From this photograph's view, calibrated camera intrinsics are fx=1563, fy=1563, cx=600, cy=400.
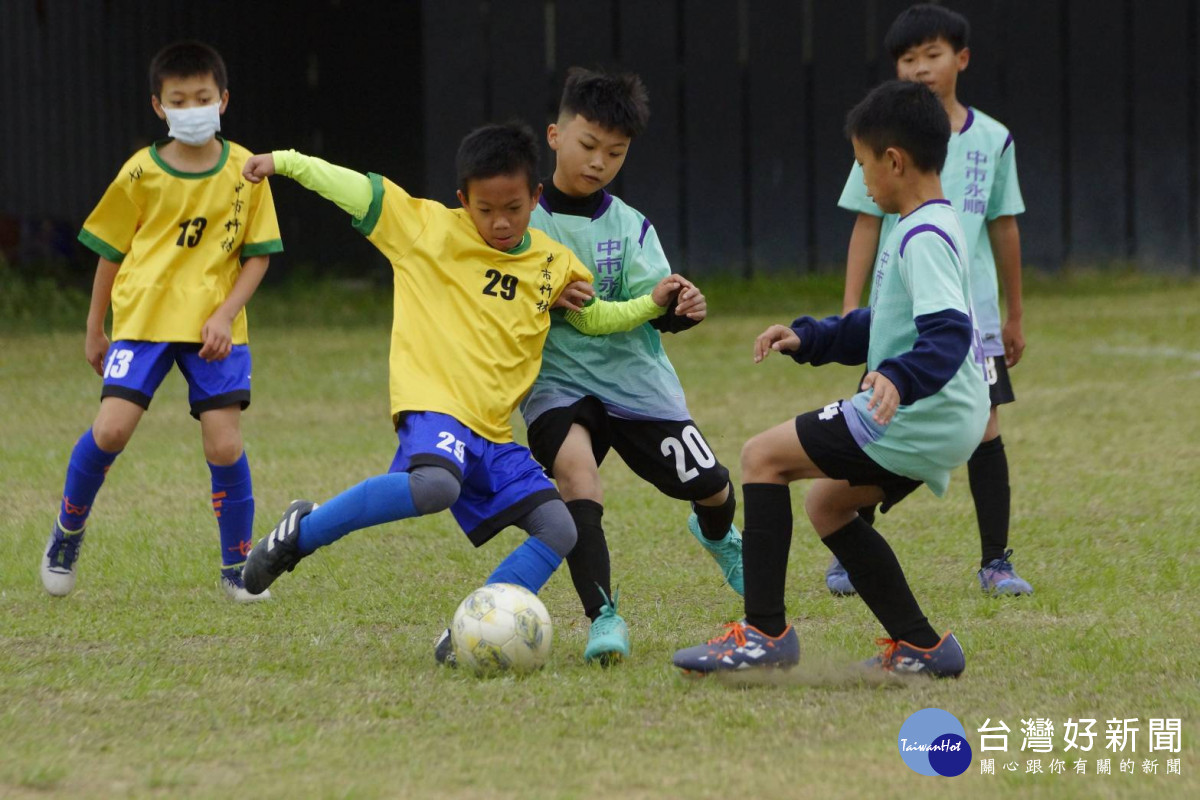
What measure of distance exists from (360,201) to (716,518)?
1408 millimetres

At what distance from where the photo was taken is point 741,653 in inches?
145

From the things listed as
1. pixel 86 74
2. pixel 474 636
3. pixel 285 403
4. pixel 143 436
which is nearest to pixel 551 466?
A: pixel 474 636

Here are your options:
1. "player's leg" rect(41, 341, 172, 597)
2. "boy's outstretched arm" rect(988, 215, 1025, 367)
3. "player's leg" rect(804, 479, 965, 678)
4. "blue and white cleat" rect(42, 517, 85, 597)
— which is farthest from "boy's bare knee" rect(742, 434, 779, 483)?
Answer: "blue and white cleat" rect(42, 517, 85, 597)

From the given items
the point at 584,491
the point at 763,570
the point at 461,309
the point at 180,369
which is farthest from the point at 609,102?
the point at 180,369

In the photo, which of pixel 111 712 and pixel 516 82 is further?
pixel 516 82

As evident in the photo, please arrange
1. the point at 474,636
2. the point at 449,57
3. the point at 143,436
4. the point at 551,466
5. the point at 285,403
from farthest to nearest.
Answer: the point at 449,57
the point at 285,403
the point at 143,436
the point at 551,466
the point at 474,636

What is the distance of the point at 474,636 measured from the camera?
12.4 ft

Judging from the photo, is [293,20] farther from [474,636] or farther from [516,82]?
[474,636]

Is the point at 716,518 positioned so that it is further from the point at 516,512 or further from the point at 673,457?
the point at 516,512

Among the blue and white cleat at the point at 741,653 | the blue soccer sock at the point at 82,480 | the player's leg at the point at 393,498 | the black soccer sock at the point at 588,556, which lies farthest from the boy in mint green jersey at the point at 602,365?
the blue soccer sock at the point at 82,480

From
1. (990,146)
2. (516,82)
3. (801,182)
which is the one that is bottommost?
(990,146)

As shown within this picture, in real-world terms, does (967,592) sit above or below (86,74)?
below

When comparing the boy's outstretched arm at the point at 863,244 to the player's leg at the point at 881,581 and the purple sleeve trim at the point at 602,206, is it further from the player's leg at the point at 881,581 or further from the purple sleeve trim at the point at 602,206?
the player's leg at the point at 881,581

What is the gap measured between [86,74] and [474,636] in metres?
15.0
